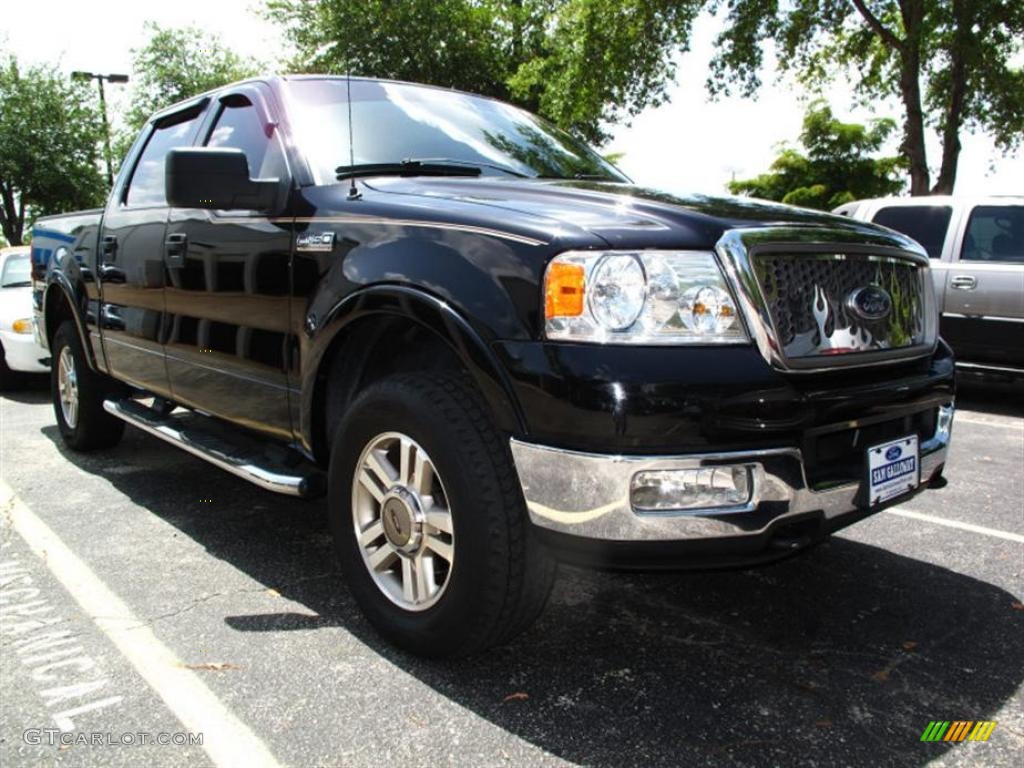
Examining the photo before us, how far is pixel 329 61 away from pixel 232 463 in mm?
24777

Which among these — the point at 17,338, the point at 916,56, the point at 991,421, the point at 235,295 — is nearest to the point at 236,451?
the point at 235,295

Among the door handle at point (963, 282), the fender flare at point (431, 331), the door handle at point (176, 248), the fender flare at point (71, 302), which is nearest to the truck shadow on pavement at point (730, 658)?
the fender flare at point (431, 331)

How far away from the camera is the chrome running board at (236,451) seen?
3.04m

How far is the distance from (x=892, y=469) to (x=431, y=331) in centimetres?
142

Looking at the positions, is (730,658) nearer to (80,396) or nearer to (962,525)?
(962,525)

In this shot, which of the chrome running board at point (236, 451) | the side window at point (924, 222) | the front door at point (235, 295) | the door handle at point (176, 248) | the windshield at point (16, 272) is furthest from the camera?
the windshield at point (16, 272)

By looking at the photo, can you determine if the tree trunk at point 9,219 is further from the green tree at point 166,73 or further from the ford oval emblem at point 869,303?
the ford oval emblem at point 869,303

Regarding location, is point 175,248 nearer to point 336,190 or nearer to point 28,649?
point 336,190

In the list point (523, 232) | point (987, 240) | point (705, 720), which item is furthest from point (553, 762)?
point (987, 240)

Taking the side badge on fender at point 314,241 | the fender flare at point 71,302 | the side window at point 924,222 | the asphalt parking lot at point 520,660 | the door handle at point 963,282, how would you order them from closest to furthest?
the asphalt parking lot at point 520,660, the side badge on fender at point 314,241, the fender flare at point 71,302, the door handle at point 963,282, the side window at point 924,222

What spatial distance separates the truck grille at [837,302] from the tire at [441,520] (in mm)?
838

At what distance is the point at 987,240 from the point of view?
25.3 feet

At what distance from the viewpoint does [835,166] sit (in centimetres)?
3672

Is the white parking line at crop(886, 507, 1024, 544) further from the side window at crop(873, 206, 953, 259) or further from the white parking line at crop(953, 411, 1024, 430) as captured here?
the side window at crop(873, 206, 953, 259)
